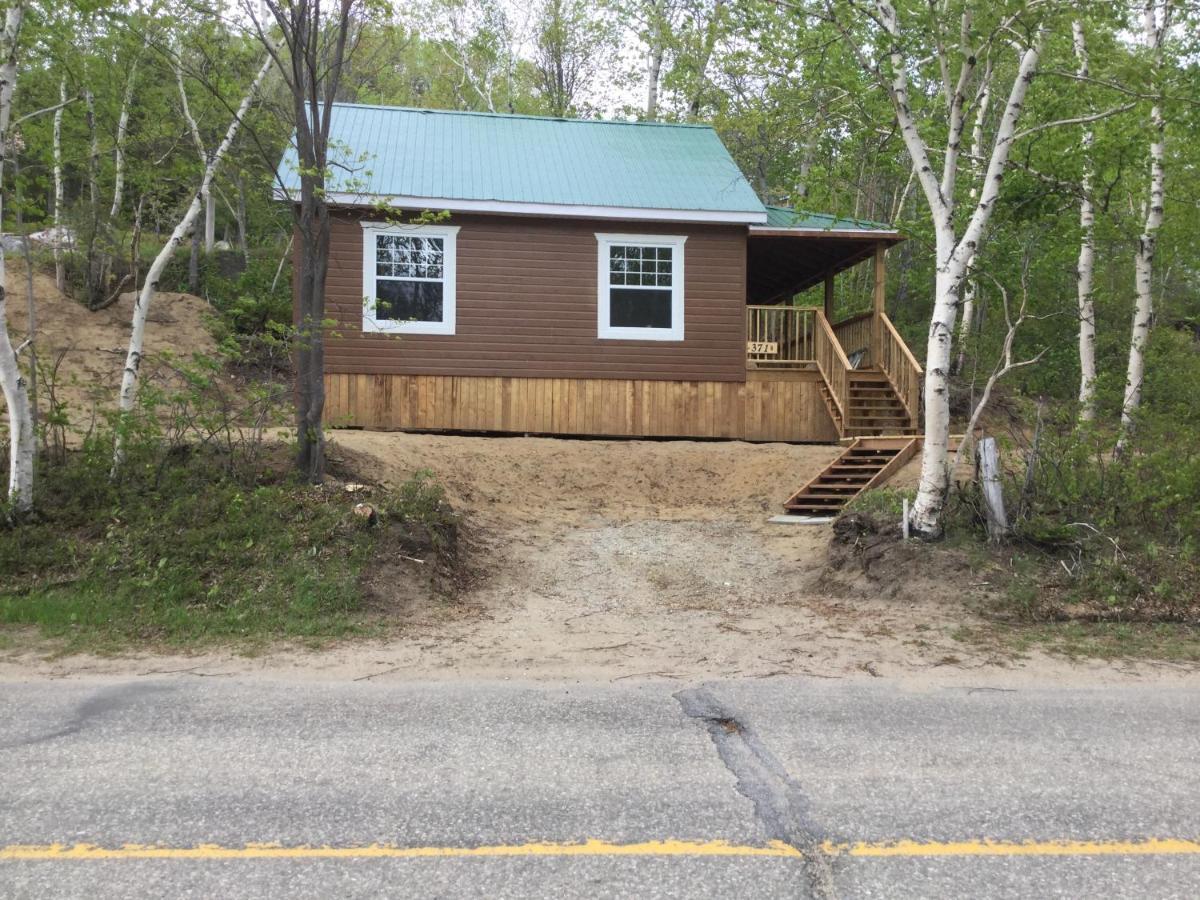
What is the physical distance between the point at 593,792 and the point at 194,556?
17.6ft

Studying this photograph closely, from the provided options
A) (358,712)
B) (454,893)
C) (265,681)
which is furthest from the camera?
(265,681)

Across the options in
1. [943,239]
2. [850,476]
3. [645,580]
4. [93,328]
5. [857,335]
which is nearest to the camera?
[943,239]

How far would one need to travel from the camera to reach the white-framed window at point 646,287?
15016 millimetres

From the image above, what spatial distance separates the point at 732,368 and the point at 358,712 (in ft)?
37.2

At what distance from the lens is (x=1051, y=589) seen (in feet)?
24.7

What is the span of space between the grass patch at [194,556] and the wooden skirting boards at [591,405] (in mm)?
5460

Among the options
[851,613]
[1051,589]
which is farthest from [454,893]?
[1051,589]

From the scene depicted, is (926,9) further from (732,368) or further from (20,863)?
(20,863)

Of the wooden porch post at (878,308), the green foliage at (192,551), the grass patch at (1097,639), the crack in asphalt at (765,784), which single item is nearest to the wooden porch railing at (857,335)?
the wooden porch post at (878,308)

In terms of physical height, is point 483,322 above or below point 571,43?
below

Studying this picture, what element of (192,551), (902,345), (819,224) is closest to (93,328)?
(192,551)

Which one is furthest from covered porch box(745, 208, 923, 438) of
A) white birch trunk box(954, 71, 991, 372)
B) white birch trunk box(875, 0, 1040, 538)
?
white birch trunk box(875, 0, 1040, 538)

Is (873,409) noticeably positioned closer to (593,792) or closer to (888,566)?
(888,566)

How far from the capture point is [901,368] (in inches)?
576
